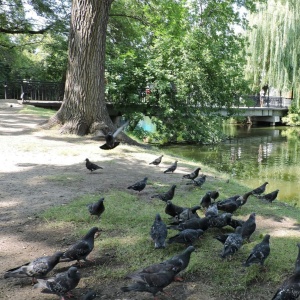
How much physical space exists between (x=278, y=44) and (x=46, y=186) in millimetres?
26923

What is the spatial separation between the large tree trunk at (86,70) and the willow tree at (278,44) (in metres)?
18.8

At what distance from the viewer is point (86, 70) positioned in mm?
11312

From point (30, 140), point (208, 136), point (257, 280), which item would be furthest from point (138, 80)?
point (257, 280)

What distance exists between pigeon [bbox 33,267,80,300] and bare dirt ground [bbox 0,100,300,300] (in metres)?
0.13

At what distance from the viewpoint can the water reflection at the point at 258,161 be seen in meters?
12.3

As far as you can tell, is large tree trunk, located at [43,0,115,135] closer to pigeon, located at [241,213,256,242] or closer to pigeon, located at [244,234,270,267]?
pigeon, located at [241,213,256,242]

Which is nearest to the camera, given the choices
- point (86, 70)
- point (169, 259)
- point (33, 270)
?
point (33, 270)

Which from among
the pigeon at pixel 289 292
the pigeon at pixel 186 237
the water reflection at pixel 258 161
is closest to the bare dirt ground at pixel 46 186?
the pigeon at pixel 289 292

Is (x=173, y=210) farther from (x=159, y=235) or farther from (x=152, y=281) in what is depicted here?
(x=152, y=281)

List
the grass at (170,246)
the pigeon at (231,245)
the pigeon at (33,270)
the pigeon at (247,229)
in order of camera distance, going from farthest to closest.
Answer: the pigeon at (247,229), the pigeon at (231,245), the grass at (170,246), the pigeon at (33,270)

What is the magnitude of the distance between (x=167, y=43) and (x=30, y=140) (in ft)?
34.6

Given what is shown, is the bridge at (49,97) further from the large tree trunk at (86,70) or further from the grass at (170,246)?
the grass at (170,246)

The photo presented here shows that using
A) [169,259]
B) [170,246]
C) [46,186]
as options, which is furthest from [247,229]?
[46,186]

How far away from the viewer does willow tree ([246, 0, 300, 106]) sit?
27.9 meters
